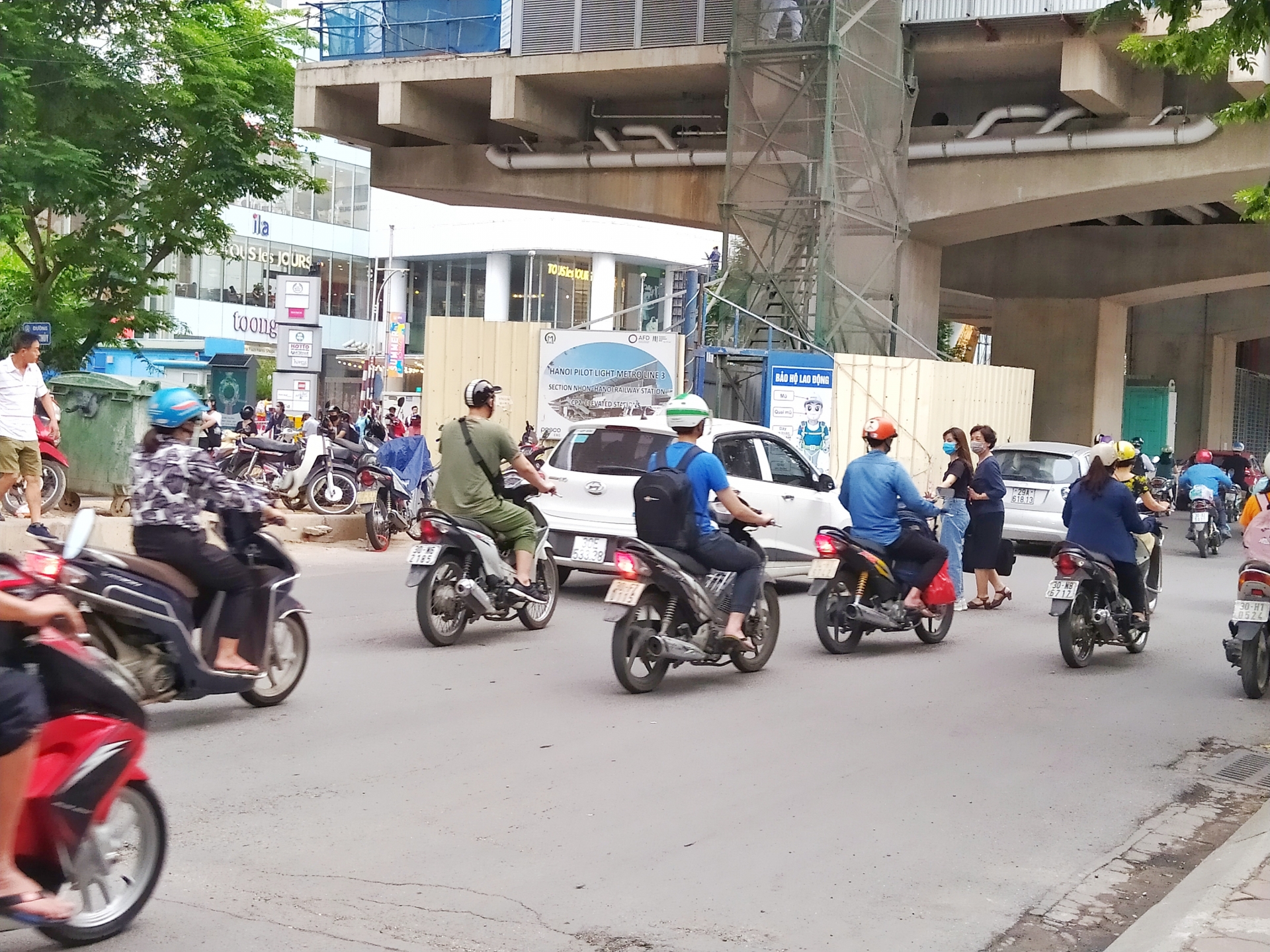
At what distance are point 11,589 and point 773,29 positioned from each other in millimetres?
21756

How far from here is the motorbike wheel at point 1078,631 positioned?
1063 centimetres

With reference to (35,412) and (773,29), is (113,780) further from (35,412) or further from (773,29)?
(773,29)

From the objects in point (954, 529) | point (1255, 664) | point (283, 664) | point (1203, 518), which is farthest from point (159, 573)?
point (1203, 518)

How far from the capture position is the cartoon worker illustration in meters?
22.0

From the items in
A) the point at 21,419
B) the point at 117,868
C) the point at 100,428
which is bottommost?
the point at 117,868

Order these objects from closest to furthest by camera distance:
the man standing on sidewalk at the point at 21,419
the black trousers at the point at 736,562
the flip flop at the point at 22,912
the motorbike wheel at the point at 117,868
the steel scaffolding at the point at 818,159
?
the flip flop at the point at 22,912, the motorbike wheel at the point at 117,868, the black trousers at the point at 736,562, the man standing on sidewalk at the point at 21,419, the steel scaffolding at the point at 818,159

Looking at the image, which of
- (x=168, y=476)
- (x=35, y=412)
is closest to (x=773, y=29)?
(x=35, y=412)

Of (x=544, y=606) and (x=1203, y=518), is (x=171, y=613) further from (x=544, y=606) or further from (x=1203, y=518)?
(x=1203, y=518)

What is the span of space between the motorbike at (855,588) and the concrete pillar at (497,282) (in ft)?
A: 166

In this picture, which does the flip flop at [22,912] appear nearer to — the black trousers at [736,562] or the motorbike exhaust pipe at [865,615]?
the black trousers at [736,562]

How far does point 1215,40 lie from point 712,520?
16.4 ft

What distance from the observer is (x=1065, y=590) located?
410 inches

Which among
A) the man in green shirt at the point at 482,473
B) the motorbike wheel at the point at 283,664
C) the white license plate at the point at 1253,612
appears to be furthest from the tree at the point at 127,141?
the white license plate at the point at 1253,612

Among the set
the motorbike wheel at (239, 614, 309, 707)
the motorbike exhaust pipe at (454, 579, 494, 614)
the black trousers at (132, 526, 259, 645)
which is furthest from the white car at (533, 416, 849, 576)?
the black trousers at (132, 526, 259, 645)
